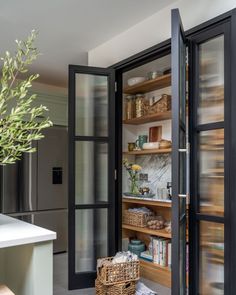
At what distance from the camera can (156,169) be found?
12.8 ft

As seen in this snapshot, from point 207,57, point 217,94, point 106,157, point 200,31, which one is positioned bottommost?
point 106,157

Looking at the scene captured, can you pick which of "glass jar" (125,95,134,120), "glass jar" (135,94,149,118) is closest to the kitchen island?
"glass jar" (135,94,149,118)

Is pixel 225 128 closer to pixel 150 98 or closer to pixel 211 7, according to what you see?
pixel 211 7

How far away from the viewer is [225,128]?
2109 millimetres

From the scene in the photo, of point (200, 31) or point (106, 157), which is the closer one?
point (200, 31)

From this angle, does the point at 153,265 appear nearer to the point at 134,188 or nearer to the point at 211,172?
the point at 134,188

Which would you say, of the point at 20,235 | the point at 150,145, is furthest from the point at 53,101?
the point at 20,235

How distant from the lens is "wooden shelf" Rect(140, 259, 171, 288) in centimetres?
323

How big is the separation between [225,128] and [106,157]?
1.42 m

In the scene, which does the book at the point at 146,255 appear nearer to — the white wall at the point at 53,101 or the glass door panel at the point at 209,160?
the glass door panel at the point at 209,160

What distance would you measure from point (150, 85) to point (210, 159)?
1.77 metres

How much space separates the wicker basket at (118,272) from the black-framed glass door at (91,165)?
39 cm

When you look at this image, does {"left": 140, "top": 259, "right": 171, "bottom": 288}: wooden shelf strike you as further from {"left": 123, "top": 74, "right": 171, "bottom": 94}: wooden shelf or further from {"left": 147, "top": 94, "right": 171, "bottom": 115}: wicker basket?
{"left": 123, "top": 74, "right": 171, "bottom": 94}: wooden shelf

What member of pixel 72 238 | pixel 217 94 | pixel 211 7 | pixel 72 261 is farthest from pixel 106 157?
pixel 211 7
